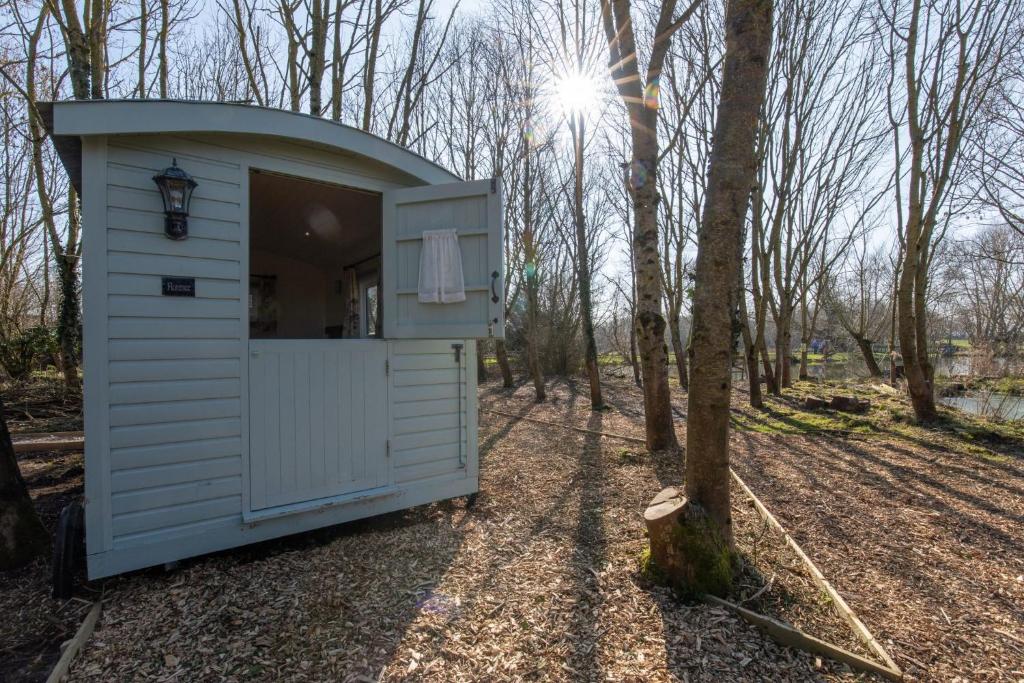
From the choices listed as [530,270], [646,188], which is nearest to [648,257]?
[646,188]

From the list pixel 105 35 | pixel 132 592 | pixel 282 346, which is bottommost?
pixel 132 592

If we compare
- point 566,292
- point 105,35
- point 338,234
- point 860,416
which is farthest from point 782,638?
point 566,292

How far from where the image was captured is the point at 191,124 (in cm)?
258

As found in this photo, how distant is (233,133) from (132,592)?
2549mm

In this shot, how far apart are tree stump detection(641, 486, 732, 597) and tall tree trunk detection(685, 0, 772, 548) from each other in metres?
0.07

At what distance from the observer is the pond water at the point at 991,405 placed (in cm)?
665

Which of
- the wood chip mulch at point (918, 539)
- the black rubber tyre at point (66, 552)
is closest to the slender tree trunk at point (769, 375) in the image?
the wood chip mulch at point (918, 539)

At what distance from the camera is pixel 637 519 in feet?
10.9

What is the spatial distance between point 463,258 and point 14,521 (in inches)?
120

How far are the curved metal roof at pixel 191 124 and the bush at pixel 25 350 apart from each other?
787 cm

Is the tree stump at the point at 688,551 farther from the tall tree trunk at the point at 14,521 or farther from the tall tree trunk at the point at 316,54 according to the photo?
the tall tree trunk at the point at 316,54

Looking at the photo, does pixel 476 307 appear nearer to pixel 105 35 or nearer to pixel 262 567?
pixel 262 567

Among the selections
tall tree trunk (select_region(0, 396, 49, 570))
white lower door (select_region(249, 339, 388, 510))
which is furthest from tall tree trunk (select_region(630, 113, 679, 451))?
tall tree trunk (select_region(0, 396, 49, 570))

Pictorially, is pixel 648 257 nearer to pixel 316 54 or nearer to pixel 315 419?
pixel 315 419
